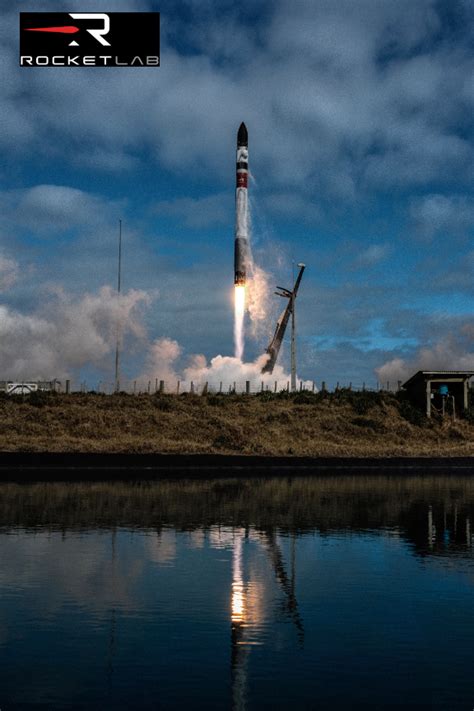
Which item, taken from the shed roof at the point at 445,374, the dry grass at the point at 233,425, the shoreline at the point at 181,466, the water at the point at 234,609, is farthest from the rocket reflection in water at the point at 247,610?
the shed roof at the point at 445,374

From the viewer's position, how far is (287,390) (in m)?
84.3

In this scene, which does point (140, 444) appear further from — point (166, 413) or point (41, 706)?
point (41, 706)

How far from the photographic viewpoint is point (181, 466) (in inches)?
1661

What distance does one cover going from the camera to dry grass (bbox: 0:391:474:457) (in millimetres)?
55531

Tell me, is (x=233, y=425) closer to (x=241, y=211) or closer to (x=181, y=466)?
(x=181, y=466)

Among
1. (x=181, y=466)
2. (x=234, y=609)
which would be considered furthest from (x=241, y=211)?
(x=234, y=609)

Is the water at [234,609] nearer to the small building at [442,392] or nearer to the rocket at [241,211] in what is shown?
the small building at [442,392]

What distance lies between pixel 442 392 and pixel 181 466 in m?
36.3

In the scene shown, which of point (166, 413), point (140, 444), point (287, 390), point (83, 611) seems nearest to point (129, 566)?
point (83, 611)

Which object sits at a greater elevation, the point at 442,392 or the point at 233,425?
the point at 442,392

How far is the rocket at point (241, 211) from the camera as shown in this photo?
8119cm

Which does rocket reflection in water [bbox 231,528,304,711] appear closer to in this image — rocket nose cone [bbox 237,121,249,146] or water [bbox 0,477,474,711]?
water [bbox 0,477,474,711]

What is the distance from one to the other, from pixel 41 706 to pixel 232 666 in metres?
2.30

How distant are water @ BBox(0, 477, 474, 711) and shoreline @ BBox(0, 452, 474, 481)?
12999mm
